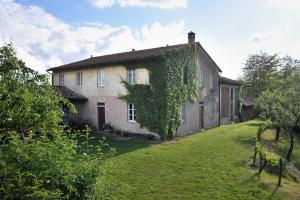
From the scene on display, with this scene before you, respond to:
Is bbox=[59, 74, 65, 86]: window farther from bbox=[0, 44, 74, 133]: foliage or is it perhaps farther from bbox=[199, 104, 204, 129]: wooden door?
bbox=[0, 44, 74, 133]: foliage

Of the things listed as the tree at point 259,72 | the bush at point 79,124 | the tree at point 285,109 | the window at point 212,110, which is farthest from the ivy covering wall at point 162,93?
the tree at point 259,72

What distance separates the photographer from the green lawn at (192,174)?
10.1 metres

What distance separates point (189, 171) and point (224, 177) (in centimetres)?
151

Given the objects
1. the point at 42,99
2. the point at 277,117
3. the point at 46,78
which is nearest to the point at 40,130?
the point at 42,99

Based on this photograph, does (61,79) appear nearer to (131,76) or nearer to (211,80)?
(131,76)

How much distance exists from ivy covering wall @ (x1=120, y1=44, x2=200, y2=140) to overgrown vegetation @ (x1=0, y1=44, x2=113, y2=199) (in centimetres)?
1252

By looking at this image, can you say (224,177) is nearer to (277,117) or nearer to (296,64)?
(277,117)

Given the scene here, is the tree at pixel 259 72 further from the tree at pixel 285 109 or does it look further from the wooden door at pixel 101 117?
the wooden door at pixel 101 117

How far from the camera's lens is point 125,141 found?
62.5 feet

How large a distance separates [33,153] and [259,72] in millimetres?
50237

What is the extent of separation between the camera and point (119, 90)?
72.4ft

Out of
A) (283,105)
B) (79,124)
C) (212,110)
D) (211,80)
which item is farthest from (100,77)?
(283,105)

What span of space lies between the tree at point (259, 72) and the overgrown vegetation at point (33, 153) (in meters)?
46.6

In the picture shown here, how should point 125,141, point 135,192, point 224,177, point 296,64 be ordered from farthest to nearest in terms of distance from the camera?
point 296,64 → point 125,141 → point 224,177 → point 135,192
